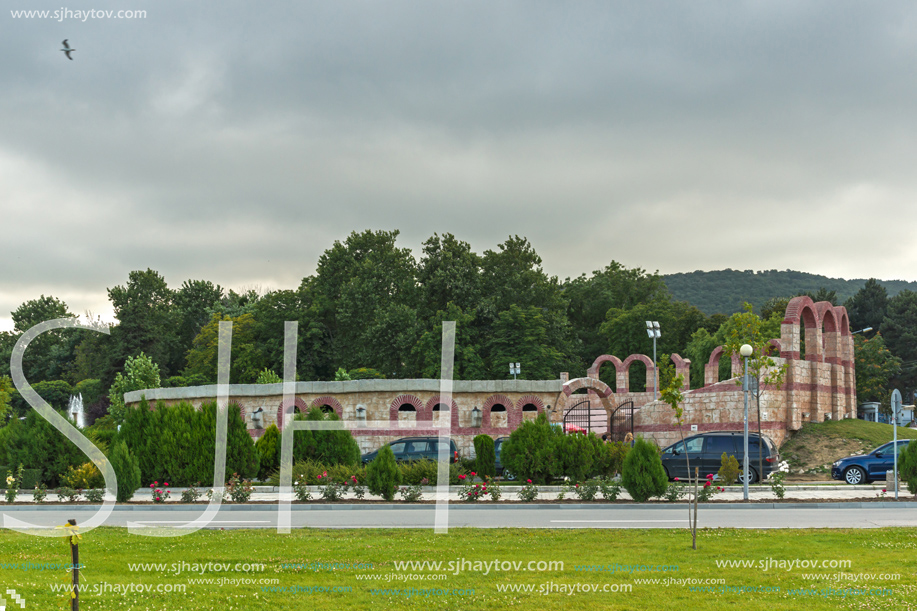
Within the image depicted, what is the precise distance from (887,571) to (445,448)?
1223cm

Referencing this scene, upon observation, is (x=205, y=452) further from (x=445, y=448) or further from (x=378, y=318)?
(x=378, y=318)

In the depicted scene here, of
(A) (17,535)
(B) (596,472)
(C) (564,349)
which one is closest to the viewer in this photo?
(A) (17,535)

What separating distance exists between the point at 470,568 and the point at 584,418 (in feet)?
81.3

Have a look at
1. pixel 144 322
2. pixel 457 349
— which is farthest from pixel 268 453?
pixel 144 322

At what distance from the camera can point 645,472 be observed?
16.7m

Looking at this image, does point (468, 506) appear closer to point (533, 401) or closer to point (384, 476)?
point (384, 476)

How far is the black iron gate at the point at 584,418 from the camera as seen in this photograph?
3011 cm

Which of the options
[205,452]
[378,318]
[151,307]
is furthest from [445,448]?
[151,307]

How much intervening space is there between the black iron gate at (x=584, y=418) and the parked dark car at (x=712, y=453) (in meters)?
4.75

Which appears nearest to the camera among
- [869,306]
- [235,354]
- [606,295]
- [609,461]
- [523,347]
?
[609,461]

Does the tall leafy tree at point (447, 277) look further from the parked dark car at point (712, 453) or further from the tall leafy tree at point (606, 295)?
the parked dark car at point (712, 453)

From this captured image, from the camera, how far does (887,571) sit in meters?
8.48

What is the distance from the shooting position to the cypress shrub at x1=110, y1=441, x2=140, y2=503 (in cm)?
1753

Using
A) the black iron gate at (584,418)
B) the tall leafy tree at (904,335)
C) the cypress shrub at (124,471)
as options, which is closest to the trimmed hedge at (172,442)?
the cypress shrub at (124,471)
